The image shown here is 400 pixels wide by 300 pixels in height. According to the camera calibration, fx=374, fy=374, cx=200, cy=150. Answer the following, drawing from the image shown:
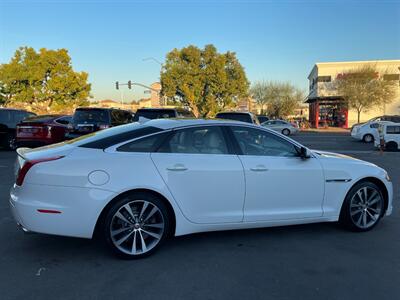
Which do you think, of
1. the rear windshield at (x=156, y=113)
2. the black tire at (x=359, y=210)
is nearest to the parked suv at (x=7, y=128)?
the rear windshield at (x=156, y=113)

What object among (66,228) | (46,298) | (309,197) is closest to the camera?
(46,298)

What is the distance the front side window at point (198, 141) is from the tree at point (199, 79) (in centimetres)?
3693

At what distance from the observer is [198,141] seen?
4.41 metres

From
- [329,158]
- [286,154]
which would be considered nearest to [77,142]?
[286,154]

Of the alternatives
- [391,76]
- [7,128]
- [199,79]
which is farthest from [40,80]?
[391,76]

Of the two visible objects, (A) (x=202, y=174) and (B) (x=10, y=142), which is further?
(B) (x=10, y=142)

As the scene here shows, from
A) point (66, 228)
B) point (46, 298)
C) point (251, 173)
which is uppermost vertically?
point (251, 173)

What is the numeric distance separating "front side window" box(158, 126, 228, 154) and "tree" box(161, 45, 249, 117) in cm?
3693

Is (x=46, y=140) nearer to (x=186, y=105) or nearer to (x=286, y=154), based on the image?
(x=286, y=154)

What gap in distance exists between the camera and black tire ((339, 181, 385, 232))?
4957 millimetres

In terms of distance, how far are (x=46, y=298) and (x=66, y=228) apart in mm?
778

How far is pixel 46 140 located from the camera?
1293cm

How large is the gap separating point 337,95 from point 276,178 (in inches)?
1934

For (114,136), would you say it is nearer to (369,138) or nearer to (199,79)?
(369,138)
